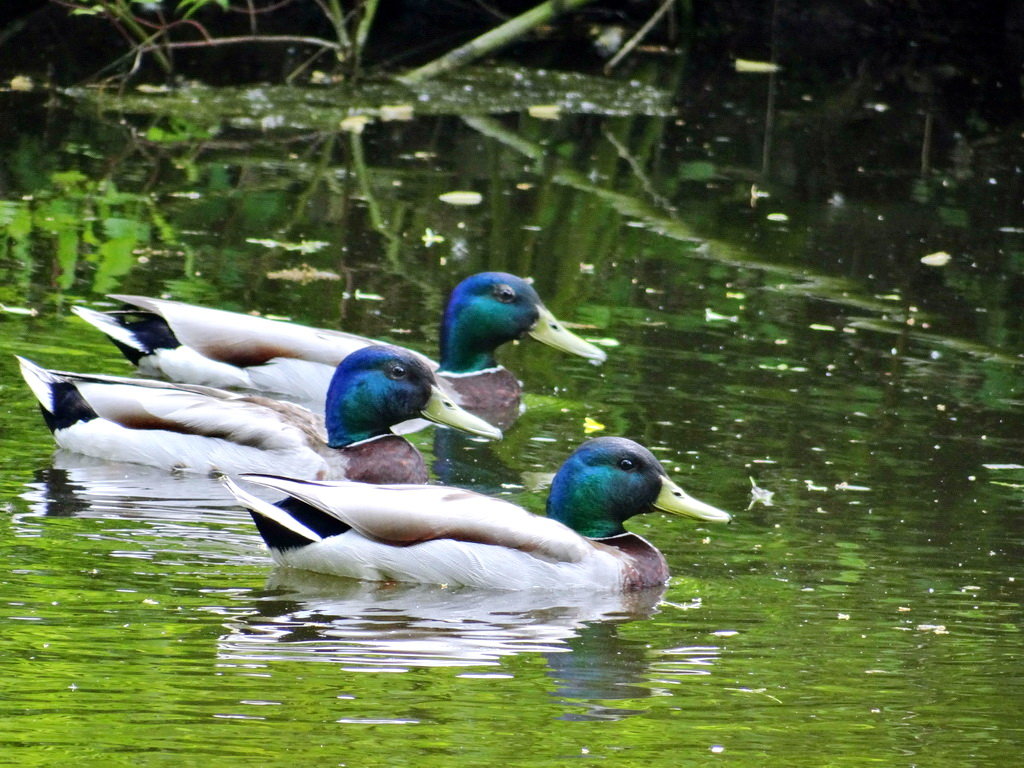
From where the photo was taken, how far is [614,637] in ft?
22.0

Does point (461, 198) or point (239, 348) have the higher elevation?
point (461, 198)

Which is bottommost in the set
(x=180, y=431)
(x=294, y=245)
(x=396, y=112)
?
(x=180, y=431)

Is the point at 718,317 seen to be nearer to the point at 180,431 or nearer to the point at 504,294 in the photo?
the point at 504,294

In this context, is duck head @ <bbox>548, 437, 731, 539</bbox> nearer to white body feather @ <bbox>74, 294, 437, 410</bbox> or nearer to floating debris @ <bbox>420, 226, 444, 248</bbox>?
white body feather @ <bbox>74, 294, 437, 410</bbox>

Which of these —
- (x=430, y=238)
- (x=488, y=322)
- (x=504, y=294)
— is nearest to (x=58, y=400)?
(x=488, y=322)

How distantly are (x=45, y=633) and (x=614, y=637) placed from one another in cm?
190

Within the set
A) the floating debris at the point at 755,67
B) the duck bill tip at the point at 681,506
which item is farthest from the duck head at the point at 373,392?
the floating debris at the point at 755,67

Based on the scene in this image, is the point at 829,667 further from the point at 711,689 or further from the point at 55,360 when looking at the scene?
the point at 55,360

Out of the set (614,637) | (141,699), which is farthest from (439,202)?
(141,699)

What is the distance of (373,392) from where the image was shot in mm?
8391

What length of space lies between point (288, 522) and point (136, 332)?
10.9ft

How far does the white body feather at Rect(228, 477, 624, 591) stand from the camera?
702 cm

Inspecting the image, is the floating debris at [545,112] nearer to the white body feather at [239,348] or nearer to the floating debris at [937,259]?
the floating debris at [937,259]

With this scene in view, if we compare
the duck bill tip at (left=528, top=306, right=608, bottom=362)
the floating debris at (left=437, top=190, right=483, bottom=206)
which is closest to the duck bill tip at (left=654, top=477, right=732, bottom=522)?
the duck bill tip at (left=528, top=306, right=608, bottom=362)
